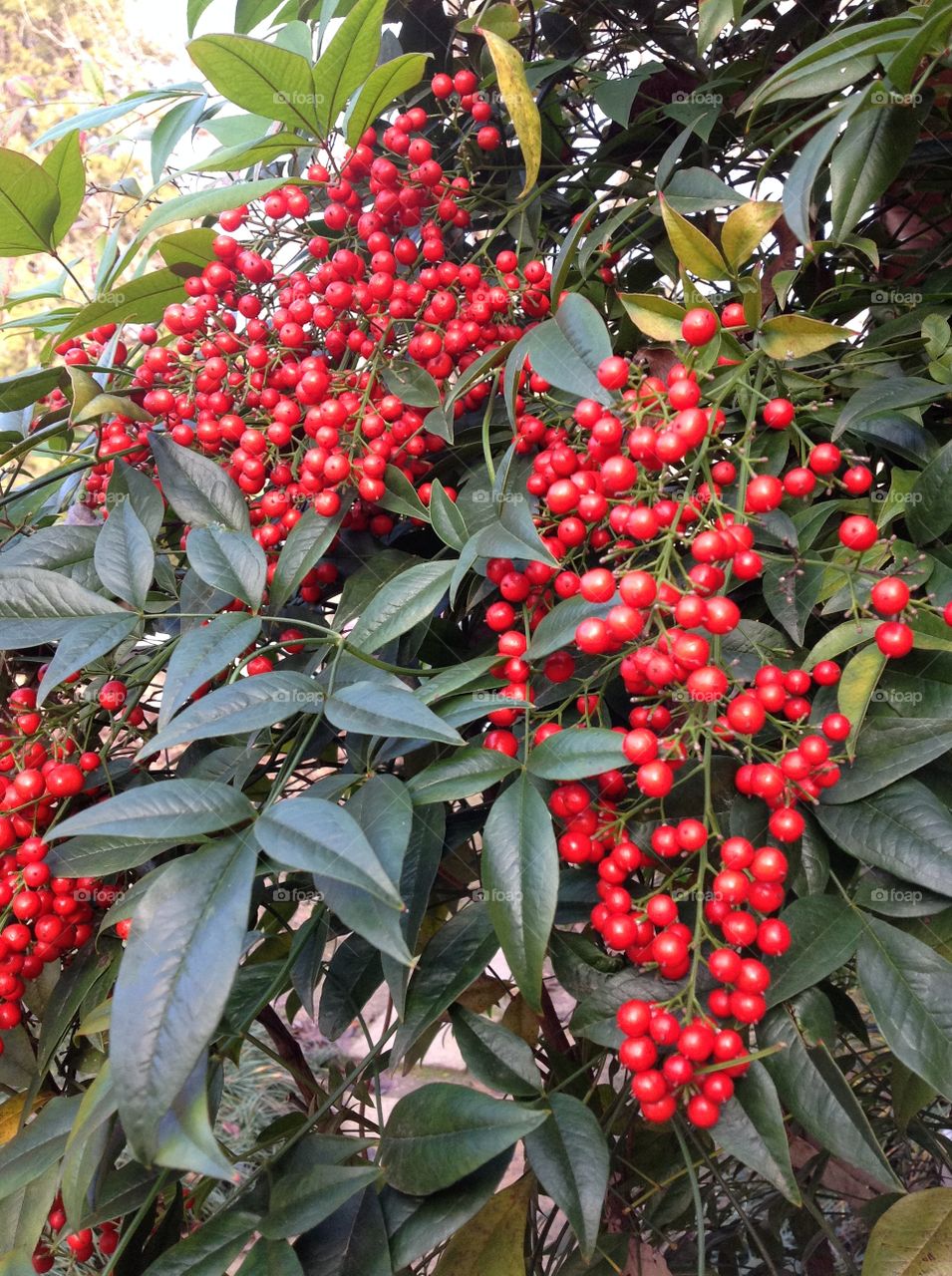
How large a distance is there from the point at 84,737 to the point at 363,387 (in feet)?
0.94

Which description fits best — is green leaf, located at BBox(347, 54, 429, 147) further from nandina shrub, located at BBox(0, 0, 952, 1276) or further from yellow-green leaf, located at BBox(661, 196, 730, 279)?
yellow-green leaf, located at BBox(661, 196, 730, 279)

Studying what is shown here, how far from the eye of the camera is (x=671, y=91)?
0.81 meters

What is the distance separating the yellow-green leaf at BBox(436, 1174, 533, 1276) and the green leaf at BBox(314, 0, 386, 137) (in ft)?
2.25

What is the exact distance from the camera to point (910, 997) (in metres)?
0.45

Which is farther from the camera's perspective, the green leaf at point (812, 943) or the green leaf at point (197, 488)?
the green leaf at point (197, 488)

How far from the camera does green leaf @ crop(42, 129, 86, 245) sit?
0.64 m

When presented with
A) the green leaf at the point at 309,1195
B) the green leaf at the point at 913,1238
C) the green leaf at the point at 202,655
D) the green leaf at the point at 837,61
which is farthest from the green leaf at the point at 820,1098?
the green leaf at the point at 837,61

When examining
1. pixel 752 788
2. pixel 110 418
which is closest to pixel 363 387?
pixel 110 418

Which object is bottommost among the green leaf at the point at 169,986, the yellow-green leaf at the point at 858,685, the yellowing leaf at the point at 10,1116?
the yellowing leaf at the point at 10,1116

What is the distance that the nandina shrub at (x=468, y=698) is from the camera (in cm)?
44

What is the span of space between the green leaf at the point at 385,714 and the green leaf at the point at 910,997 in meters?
0.24

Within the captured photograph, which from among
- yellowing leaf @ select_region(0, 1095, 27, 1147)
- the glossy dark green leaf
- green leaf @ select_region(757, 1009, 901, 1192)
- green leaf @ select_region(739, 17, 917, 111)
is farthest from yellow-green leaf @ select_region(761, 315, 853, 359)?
yellowing leaf @ select_region(0, 1095, 27, 1147)

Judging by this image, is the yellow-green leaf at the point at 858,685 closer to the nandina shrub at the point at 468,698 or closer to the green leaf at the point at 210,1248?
the nandina shrub at the point at 468,698

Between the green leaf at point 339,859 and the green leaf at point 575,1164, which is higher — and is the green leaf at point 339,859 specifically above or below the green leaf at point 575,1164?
above
